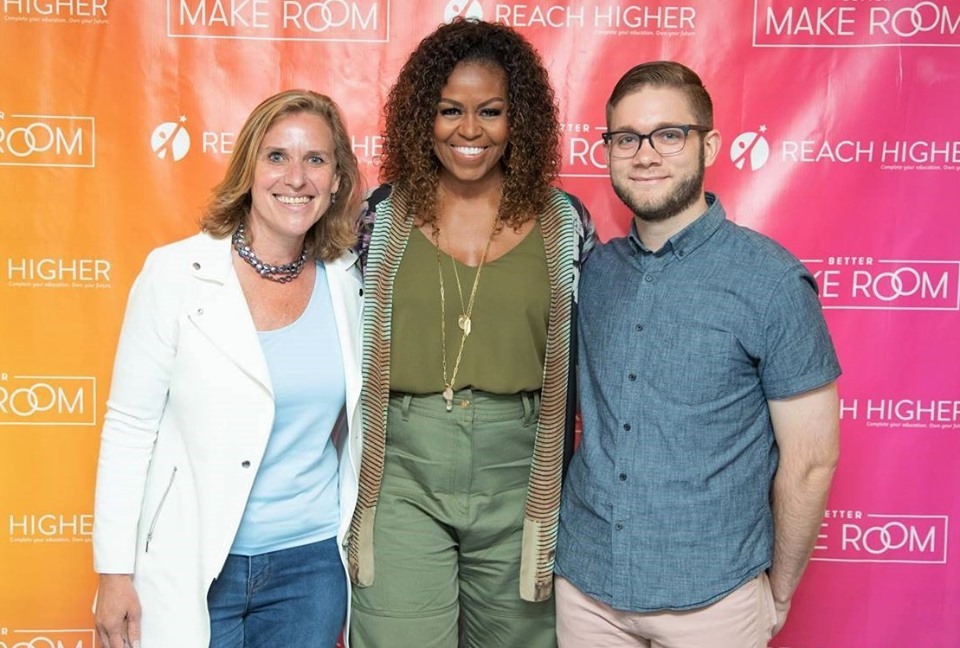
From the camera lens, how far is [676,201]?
1.68m

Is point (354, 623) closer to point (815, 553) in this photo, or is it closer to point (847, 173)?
point (815, 553)

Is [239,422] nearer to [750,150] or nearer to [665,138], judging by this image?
[665,138]

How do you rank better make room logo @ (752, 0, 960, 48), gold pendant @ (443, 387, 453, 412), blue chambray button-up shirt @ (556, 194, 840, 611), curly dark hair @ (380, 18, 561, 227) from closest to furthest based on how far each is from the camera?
blue chambray button-up shirt @ (556, 194, 840, 611), gold pendant @ (443, 387, 453, 412), curly dark hair @ (380, 18, 561, 227), better make room logo @ (752, 0, 960, 48)

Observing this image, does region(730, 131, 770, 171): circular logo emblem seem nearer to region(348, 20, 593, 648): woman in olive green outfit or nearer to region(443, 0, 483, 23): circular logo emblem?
region(348, 20, 593, 648): woman in olive green outfit

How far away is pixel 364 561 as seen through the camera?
75.5 inches

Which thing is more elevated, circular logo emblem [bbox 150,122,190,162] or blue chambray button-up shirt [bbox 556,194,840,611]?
circular logo emblem [bbox 150,122,190,162]

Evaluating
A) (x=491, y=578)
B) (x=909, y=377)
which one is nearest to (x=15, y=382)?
(x=491, y=578)

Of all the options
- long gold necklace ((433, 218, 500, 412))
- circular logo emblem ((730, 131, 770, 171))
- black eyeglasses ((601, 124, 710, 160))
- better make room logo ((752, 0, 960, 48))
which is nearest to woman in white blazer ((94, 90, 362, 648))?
long gold necklace ((433, 218, 500, 412))

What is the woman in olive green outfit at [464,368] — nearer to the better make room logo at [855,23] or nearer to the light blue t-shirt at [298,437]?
the light blue t-shirt at [298,437]

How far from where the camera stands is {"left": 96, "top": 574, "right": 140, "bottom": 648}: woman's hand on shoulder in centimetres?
170

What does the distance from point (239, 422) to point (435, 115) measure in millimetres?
884

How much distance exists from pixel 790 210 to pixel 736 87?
40cm

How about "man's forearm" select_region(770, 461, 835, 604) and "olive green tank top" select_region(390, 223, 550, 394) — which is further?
"olive green tank top" select_region(390, 223, 550, 394)

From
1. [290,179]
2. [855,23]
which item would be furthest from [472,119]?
[855,23]
